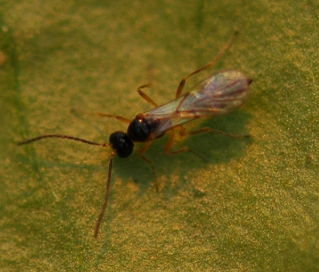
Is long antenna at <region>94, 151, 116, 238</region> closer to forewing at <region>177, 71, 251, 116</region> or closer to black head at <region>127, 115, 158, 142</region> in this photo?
black head at <region>127, 115, 158, 142</region>

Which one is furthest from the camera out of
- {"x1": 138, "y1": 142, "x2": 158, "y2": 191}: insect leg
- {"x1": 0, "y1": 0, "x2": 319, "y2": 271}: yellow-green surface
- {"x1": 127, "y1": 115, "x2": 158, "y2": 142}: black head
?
{"x1": 127, "y1": 115, "x2": 158, "y2": 142}: black head

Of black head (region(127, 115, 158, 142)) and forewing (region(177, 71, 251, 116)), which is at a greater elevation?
forewing (region(177, 71, 251, 116))

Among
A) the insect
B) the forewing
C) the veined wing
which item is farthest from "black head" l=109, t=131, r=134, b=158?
the forewing

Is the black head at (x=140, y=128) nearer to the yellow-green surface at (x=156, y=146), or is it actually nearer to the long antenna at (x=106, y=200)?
the yellow-green surface at (x=156, y=146)

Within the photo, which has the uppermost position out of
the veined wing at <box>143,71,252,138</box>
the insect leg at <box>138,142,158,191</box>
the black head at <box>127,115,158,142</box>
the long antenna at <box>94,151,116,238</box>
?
the veined wing at <box>143,71,252,138</box>

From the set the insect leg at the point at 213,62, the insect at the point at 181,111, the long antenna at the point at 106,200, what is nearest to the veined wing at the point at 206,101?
the insect at the point at 181,111

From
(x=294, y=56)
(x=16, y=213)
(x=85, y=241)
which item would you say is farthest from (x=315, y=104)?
(x=16, y=213)

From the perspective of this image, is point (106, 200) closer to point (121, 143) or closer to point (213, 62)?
point (121, 143)

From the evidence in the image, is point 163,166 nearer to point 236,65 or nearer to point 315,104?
point 236,65
